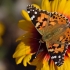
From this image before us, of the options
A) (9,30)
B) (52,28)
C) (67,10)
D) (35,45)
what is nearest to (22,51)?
(35,45)

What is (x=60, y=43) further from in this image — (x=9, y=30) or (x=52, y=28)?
(x=9, y=30)

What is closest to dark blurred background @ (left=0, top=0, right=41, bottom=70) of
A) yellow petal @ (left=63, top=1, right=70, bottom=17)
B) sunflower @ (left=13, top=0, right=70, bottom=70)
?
sunflower @ (left=13, top=0, right=70, bottom=70)

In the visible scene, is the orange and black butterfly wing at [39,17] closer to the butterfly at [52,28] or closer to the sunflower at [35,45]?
the butterfly at [52,28]

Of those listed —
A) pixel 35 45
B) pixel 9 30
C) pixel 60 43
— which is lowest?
pixel 9 30

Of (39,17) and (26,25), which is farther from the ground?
(39,17)

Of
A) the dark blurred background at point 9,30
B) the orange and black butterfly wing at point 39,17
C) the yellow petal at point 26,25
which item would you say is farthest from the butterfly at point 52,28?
the dark blurred background at point 9,30

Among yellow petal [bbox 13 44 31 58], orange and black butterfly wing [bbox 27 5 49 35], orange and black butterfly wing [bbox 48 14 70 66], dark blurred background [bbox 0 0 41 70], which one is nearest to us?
orange and black butterfly wing [bbox 48 14 70 66]

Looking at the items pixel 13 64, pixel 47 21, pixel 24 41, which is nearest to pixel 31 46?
pixel 24 41

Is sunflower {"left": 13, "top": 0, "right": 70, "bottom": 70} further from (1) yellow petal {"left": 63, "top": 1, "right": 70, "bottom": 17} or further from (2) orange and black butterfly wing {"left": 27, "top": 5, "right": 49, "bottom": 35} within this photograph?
(2) orange and black butterfly wing {"left": 27, "top": 5, "right": 49, "bottom": 35}
